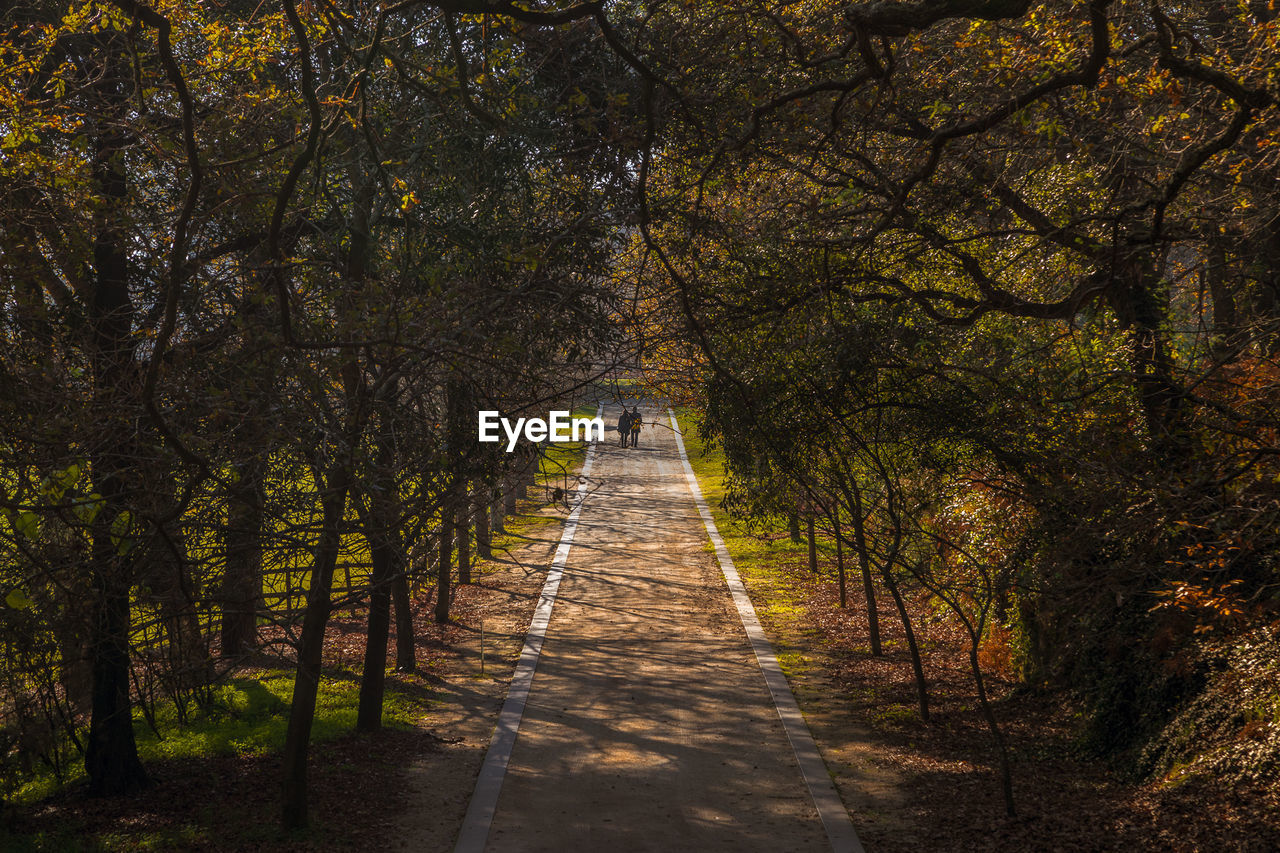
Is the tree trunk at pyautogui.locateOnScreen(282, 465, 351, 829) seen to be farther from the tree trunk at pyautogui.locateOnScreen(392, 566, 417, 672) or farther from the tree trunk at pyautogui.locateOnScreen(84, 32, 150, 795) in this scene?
the tree trunk at pyautogui.locateOnScreen(392, 566, 417, 672)

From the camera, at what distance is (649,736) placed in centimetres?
1094

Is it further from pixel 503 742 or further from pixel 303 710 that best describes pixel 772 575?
pixel 303 710

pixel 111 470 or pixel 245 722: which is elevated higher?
pixel 111 470

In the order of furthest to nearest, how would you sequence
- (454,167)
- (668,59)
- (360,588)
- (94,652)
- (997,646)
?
(997,646) < (454,167) < (668,59) < (94,652) < (360,588)

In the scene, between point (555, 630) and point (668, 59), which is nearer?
point (668, 59)

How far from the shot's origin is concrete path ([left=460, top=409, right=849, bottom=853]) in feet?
27.0

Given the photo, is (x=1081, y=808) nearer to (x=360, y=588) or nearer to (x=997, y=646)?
(x=997, y=646)

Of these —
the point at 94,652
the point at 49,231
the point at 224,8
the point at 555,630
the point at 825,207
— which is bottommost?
the point at 555,630

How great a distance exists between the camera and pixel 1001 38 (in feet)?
30.1

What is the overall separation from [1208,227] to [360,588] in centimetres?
806

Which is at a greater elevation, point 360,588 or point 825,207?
point 825,207

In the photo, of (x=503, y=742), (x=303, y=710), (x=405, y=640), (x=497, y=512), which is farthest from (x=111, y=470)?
(x=497, y=512)

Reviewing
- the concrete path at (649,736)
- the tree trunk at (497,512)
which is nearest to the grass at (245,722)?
the concrete path at (649,736)

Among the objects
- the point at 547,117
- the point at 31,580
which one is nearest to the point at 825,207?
the point at 547,117
